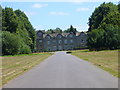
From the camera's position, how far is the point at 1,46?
66.2 meters

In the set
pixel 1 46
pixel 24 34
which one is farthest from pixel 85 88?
pixel 24 34

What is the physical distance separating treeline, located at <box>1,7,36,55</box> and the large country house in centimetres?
4397

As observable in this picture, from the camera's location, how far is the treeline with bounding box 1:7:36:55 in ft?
218

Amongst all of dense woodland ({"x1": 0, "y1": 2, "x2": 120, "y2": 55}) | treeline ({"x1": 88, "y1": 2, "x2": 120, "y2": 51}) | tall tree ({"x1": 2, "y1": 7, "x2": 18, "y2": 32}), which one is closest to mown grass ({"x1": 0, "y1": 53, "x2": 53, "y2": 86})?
dense woodland ({"x1": 0, "y1": 2, "x2": 120, "y2": 55})

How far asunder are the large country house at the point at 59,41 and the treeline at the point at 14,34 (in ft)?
144

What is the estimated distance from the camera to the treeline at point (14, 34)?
6644 cm

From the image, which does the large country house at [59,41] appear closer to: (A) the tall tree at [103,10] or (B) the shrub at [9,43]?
(A) the tall tree at [103,10]

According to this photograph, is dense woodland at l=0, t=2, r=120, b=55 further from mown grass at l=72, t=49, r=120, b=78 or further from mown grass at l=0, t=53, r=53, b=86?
mown grass at l=0, t=53, r=53, b=86

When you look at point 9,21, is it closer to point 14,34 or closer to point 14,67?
point 14,34

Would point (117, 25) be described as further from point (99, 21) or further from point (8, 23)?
point (8, 23)

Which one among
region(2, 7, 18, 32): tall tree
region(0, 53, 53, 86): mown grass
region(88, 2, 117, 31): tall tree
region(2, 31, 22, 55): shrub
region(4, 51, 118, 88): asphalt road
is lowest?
region(0, 53, 53, 86): mown grass

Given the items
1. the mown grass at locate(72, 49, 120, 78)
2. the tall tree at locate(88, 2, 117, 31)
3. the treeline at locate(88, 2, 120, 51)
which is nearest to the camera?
the mown grass at locate(72, 49, 120, 78)

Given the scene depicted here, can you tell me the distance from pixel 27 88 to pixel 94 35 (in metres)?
66.6

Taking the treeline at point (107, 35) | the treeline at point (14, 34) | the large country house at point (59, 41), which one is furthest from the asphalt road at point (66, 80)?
the large country house at point (59, 41)
